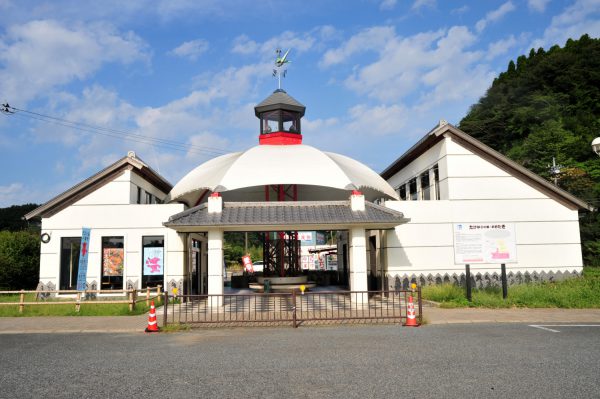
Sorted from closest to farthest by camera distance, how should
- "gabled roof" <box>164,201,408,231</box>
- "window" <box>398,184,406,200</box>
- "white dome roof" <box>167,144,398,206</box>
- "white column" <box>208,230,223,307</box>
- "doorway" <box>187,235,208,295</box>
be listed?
1. "gabled roof" <box>164,201,408,231</box>
2. "white column" <box>208,230,223,307</box>
3. "white dome roof" <box>167,144,398,206</box>
4. "doorway" <box>187,235,208,295</box>
5. "window" <box>398,184,406,200</box>

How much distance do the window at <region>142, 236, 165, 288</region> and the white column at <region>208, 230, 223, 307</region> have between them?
4.67 meters

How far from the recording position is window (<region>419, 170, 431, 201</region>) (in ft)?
81.3

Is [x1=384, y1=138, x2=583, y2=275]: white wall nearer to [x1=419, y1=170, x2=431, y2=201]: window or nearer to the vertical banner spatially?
[x1=419, y1=170, x2=431, y2=201]: window

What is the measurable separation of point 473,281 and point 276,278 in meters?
9.76

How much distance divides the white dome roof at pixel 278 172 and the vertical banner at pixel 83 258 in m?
4.58

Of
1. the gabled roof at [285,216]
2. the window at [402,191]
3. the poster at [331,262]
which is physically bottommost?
the poster at [331,262]

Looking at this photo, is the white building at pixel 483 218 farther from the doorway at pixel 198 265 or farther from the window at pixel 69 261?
the window at pixel 69 261

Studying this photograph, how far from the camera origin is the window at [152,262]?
842 inches

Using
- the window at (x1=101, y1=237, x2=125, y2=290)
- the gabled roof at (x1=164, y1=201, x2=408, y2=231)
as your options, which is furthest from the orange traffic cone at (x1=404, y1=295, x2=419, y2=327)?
the window at (x1=101, y1=237, x2=125, y2=290)

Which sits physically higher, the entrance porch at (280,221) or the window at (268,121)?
the window at (268,121)

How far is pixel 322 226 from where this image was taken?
1814 centimetres

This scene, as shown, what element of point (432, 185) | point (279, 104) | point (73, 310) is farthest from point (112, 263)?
point (432, 185)

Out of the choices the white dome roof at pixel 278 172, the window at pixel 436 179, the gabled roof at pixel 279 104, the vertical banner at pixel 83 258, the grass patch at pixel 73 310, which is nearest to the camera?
the grass patch at pixel 73 310

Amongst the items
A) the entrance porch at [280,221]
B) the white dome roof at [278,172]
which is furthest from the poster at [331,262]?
the entrance porch at [280,221]
